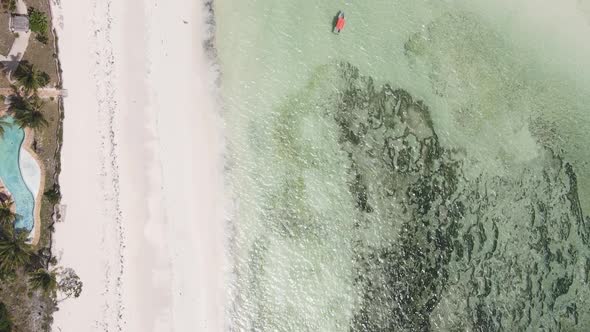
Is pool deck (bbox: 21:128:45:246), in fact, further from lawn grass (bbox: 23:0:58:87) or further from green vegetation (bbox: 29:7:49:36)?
green vegetation (bbox: 29:7:49:36)

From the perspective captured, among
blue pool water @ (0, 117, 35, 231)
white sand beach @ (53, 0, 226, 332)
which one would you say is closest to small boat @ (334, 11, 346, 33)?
white sand beach @ (53, 0, 226, 332)

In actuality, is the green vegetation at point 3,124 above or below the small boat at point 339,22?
below

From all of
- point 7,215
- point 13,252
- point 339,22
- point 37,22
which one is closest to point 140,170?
point 7,215

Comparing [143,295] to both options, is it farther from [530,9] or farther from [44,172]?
[530,9]

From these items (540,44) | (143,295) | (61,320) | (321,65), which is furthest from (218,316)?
(540,44)

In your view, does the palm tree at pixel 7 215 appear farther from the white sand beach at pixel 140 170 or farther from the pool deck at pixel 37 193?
the white sand beach at pixel 140 170

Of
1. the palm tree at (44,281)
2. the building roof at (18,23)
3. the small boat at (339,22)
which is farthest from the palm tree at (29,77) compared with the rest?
the small boat at (339,22)
